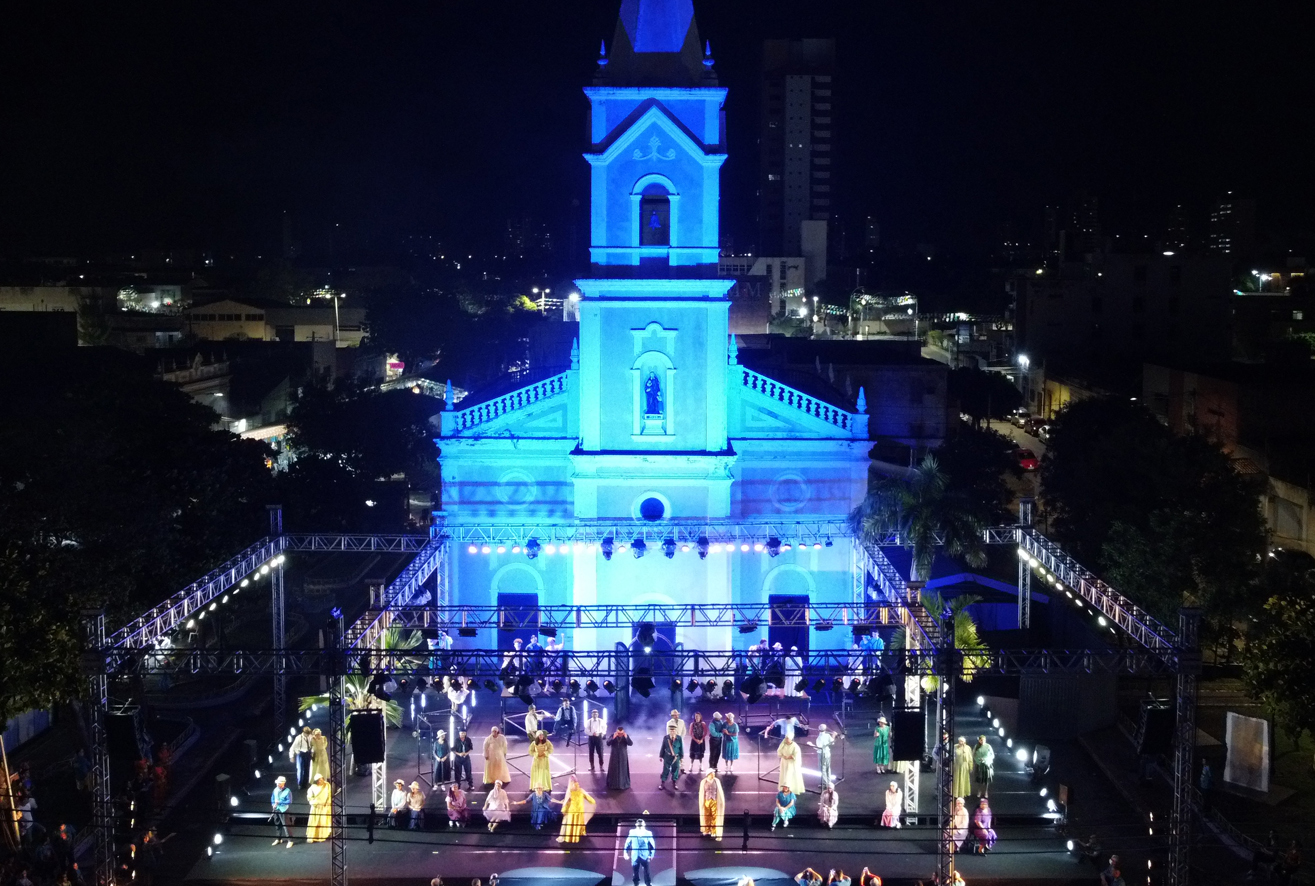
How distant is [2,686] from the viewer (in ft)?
63.0

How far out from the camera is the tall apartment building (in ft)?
468

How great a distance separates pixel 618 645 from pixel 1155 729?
949 cm

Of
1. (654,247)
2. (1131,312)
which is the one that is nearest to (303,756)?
(654,247)

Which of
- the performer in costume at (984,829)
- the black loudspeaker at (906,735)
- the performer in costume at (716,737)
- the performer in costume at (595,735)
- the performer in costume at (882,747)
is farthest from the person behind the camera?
the performer in costume at (882,747)

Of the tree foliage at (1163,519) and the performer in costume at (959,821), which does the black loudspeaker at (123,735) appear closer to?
the performer in costume at (959,821)

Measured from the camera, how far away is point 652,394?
96.7ft

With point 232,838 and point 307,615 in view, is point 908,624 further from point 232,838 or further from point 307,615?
point 307,615

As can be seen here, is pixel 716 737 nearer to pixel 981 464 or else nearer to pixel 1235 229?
pixel 981 464

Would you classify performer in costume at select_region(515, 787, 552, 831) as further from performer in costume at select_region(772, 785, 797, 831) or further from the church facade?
the church facade

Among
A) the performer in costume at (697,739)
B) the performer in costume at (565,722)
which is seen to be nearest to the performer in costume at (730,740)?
the performer in costume at (697,739)

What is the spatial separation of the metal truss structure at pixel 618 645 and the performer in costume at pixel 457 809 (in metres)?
1.30

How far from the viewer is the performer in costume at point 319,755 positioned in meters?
20.8

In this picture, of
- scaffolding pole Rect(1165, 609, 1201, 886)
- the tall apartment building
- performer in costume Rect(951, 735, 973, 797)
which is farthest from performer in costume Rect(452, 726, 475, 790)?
the tall apartment building

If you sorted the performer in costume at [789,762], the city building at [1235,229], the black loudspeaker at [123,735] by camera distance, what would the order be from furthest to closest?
the city building at [1235,229], the performer in costume at [789,762], the black loudspeaker at [123,735]
